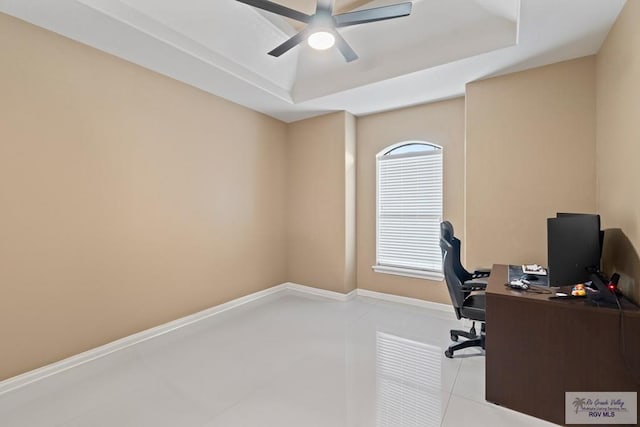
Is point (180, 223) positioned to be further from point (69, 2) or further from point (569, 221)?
point (569, 221)

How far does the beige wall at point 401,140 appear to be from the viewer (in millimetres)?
3701

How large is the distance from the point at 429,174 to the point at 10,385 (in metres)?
4.62

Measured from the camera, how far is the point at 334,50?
11.0 ft

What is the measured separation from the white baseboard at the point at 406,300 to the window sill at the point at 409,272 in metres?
0.33

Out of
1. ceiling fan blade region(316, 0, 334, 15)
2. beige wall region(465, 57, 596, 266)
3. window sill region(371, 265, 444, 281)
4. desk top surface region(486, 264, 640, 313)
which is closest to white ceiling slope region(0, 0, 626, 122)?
beige wall region(465, 57, 596, 266)

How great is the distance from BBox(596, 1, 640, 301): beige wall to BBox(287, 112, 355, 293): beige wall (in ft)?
9.07

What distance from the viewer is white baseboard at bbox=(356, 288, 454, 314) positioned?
12.3 ft

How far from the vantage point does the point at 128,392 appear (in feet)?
7.08

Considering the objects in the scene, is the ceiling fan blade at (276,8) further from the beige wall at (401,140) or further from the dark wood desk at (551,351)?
the dark wood desk at (551,351)

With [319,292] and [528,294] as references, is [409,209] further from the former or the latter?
[528,294]

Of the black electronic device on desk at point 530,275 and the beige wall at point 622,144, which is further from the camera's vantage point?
the black electronic device on desk at point 530,275

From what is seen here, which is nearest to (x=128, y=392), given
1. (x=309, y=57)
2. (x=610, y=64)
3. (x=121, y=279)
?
(x=121, y=279)

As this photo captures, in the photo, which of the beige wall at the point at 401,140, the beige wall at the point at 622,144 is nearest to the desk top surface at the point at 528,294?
the beige wall at the point at 622,144

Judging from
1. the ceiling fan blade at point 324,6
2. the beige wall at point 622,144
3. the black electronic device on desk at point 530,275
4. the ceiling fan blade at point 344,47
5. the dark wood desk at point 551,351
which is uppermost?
the ceiling fan blade at point 324,6
